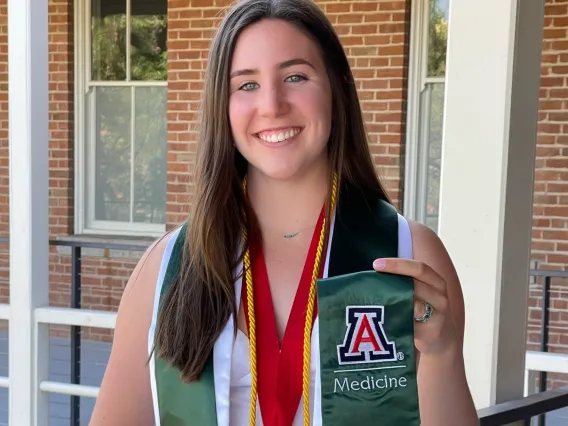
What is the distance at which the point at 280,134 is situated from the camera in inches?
53.9

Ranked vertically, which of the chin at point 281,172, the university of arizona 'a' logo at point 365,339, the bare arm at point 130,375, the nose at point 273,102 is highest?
the nose at point 273,102

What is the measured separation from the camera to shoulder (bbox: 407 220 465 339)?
4.59ft

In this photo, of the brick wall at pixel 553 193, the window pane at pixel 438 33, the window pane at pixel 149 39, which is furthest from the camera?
the window pane at pixel 149 39

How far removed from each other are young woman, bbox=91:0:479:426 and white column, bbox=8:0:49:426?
2.46 metres

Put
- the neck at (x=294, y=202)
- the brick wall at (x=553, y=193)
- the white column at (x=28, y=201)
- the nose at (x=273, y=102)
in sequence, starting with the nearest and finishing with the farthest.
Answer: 1. the nose at (x=273, y=102)
2. the neck at (x=294, y=202)
3. the white column at (x=28, y=201)
4. the brick wall at (x=553, y=193)

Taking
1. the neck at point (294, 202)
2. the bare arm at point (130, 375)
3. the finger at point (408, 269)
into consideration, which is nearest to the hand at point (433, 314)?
the finger at point (408, 269)

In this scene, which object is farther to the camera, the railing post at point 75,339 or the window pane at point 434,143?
the window pane at point 434,143

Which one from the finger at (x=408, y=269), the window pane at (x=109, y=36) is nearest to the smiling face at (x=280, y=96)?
the finger at (x=408, y=269)

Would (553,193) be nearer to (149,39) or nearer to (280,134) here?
(149,39)

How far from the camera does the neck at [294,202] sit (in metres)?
1.46

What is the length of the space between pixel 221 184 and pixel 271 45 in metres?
0.29

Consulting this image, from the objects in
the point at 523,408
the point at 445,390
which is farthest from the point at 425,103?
the point at 445,390

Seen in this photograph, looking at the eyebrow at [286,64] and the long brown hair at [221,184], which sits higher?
the eyebrow at [286,64]

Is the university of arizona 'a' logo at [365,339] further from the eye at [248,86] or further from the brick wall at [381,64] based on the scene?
the brick wall at [381,64]
